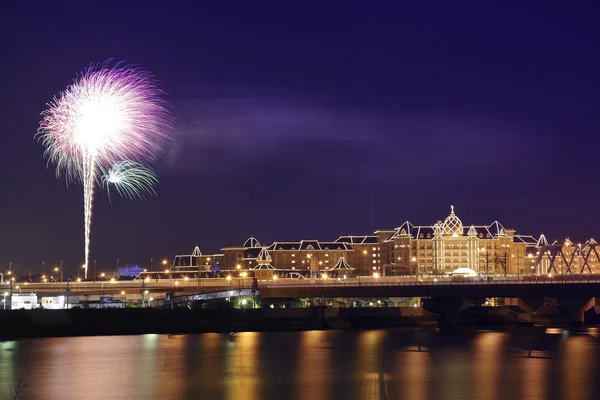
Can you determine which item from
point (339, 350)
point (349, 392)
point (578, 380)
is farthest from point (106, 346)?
point (578, 380)

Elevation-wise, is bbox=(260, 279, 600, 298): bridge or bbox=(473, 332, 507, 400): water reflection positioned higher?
bbox=(260, 279, 600, 298): bridge

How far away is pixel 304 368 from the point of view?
77125 mm

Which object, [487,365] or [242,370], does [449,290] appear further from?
[242,370]

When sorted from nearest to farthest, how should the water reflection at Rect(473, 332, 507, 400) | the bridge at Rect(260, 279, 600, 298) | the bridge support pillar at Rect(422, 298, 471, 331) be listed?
the water reflection at Rect(473, 332, 507, 400), the bridge at Rect(260, 279, 600, 298), the bridge support pillar at Rect(422, 298, 471, 331)

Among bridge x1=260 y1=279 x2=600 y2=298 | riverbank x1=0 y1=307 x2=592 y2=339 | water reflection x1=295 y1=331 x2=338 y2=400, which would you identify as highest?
bridge x1=260 y1=279 x2=600 y2=298

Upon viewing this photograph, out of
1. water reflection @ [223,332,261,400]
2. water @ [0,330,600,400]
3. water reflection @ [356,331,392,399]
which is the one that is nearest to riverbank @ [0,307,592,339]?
water @ [0,330,600,400]

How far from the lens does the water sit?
62.8 meters

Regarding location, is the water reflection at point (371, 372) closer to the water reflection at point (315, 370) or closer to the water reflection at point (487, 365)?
the water reflection at point (315, 370)

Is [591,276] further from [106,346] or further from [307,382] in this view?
[307,382]

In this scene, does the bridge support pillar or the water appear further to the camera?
the bridge support pillar

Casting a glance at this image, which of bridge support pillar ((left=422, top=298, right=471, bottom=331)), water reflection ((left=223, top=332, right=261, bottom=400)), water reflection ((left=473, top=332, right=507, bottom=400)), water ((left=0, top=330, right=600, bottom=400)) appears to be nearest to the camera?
water reflection ((left=223, top=332, right=261, bottom=400))

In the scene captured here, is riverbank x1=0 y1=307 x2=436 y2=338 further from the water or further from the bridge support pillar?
the water

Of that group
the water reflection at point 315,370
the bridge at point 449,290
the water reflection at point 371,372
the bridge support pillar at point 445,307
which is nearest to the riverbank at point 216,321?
the bridge support pillar at point 445,307

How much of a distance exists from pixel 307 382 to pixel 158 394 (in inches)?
473
